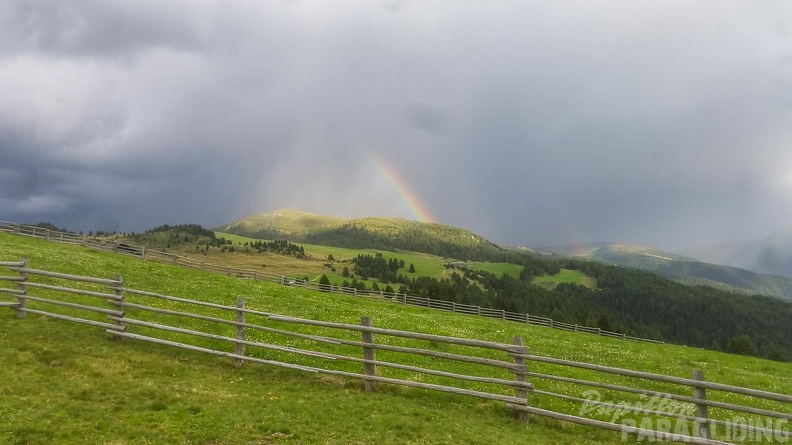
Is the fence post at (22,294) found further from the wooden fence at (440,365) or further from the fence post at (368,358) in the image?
the fence post at (368,358)

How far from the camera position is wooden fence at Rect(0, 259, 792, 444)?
11547mm

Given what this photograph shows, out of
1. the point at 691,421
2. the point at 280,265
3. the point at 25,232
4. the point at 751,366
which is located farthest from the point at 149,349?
the point at 280,265

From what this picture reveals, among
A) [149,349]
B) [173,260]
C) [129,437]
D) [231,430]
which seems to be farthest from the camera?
[173,260]

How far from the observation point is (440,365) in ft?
58.0

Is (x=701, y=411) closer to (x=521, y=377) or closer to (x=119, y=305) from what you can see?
(x=521, y=377)

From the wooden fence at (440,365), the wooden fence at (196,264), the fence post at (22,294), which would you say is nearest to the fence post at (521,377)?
the wooden fence at (440,365)

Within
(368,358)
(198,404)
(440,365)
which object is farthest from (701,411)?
(198,404)

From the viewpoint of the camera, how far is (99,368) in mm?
12594

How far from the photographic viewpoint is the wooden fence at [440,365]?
37.9 ft

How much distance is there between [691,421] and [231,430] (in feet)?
37.4

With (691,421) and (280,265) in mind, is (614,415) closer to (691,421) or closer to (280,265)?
(691,421)

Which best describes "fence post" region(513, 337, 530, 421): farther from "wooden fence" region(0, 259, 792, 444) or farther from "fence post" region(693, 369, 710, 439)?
"fence post" region(693, 369, 710, 439)

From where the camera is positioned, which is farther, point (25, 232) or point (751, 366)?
point (25, 232)

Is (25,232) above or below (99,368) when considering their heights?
above
